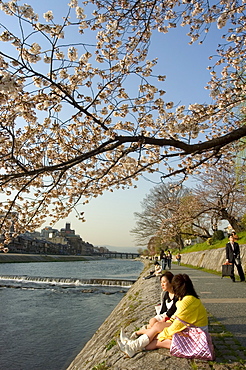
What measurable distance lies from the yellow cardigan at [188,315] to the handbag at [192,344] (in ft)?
0.19

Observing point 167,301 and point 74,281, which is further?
point 74,281

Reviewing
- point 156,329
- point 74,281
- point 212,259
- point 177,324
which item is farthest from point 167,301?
point 74,281

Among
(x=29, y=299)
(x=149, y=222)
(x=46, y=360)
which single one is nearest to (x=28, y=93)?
(x=46, y=360)

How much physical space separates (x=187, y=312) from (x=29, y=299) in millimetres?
14298

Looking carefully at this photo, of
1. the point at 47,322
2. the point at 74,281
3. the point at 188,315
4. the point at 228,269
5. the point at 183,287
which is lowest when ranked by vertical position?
the point at 47,322

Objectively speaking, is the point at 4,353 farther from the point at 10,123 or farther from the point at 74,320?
the point at 10,123

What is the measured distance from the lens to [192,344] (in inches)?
140

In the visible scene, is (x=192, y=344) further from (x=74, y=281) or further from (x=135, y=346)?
(x=74, y=281)

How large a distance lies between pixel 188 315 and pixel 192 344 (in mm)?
313

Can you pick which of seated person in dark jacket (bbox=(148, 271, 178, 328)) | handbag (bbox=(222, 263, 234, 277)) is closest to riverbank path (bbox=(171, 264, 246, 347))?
seated person in dark jacket (bbox=(148, 271, 178, 328))

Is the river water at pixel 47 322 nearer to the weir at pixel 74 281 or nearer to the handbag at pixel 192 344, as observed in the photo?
the weir at pixel 74 281

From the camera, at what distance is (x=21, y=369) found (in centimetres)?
704

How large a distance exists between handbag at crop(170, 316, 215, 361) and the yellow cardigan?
58mm

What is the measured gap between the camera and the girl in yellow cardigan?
371 centimetres
